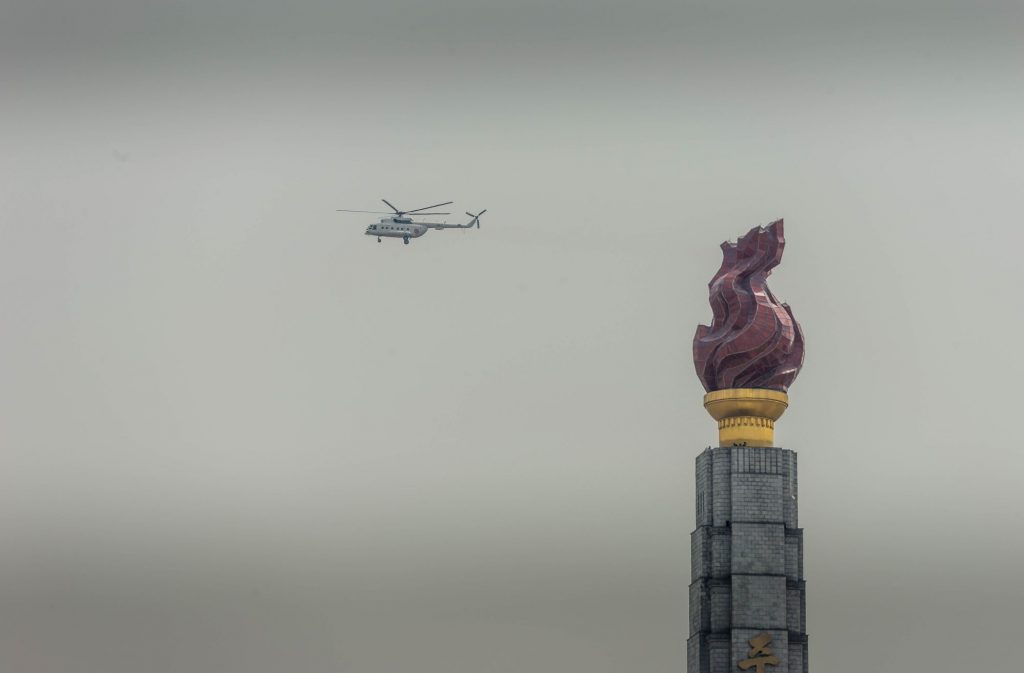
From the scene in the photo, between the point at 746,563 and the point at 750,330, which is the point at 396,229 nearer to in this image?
the point at 750,330

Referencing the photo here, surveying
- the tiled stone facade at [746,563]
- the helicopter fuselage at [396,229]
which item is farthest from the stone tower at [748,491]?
the helicopter fuselage at [396,229]

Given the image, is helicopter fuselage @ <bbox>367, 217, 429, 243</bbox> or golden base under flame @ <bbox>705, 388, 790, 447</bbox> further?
helicopter fuselage @ <bbox>367, 217, 429, 243</bbox>

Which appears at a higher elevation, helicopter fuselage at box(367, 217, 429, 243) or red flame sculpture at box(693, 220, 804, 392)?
helicopter fuselage at box(367, 217, 429, 243)

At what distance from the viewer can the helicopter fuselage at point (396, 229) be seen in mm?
134250

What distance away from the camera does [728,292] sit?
117688mm

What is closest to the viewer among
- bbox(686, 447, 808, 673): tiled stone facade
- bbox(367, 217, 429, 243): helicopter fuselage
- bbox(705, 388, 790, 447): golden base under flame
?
bbox(686, 447, 808, 673): tiled stone facade

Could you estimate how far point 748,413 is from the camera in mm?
116812

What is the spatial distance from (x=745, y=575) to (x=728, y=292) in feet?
47.8

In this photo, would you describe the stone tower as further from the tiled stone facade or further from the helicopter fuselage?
the helicopter fuselage

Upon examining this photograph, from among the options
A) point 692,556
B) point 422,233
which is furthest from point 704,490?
point 422,233

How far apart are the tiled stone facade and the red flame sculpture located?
13.1 ft

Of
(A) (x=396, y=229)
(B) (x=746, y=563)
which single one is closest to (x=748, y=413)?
(B) (x=746, y=563)

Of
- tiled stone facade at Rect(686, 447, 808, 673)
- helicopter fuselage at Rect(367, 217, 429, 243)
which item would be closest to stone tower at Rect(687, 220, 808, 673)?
tiled stone facade at Rect(686, 447, 808, 673)

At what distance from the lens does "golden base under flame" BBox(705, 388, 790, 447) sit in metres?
116
